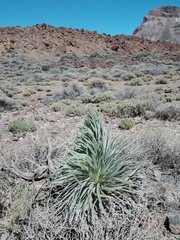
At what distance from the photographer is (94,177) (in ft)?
9.57

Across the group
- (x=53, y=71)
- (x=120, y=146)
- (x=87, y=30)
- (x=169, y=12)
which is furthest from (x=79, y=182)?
(x=169, y=12)

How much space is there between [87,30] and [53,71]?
21.7 m

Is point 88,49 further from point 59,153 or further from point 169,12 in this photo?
point 169,12

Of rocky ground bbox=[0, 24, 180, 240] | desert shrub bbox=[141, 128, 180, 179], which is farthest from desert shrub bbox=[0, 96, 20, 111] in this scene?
desert shrub bbox=[141, 128, 180, 179]

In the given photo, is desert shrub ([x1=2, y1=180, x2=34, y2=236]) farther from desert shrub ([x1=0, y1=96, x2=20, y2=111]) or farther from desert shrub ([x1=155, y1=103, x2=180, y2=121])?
desert shrub ([x1=0, y1=96, x2=20, y2=111])

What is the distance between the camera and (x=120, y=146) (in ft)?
10.8

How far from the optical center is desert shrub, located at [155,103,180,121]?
25.0 feet

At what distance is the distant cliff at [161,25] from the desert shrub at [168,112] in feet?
403

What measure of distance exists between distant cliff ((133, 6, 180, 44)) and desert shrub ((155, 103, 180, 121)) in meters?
123

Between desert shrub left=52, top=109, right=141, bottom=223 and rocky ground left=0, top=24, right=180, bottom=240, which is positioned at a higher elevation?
desert shrub left=52, top=109, right=141, bottom=223

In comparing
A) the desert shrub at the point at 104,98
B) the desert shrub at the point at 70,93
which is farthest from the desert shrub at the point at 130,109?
the desert shrub at the point at 70,93

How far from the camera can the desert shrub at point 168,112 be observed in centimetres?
763

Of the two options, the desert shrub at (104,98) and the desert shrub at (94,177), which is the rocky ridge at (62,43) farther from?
the desert shrub at (94,177)

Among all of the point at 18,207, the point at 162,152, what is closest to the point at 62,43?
the point at 162,152
